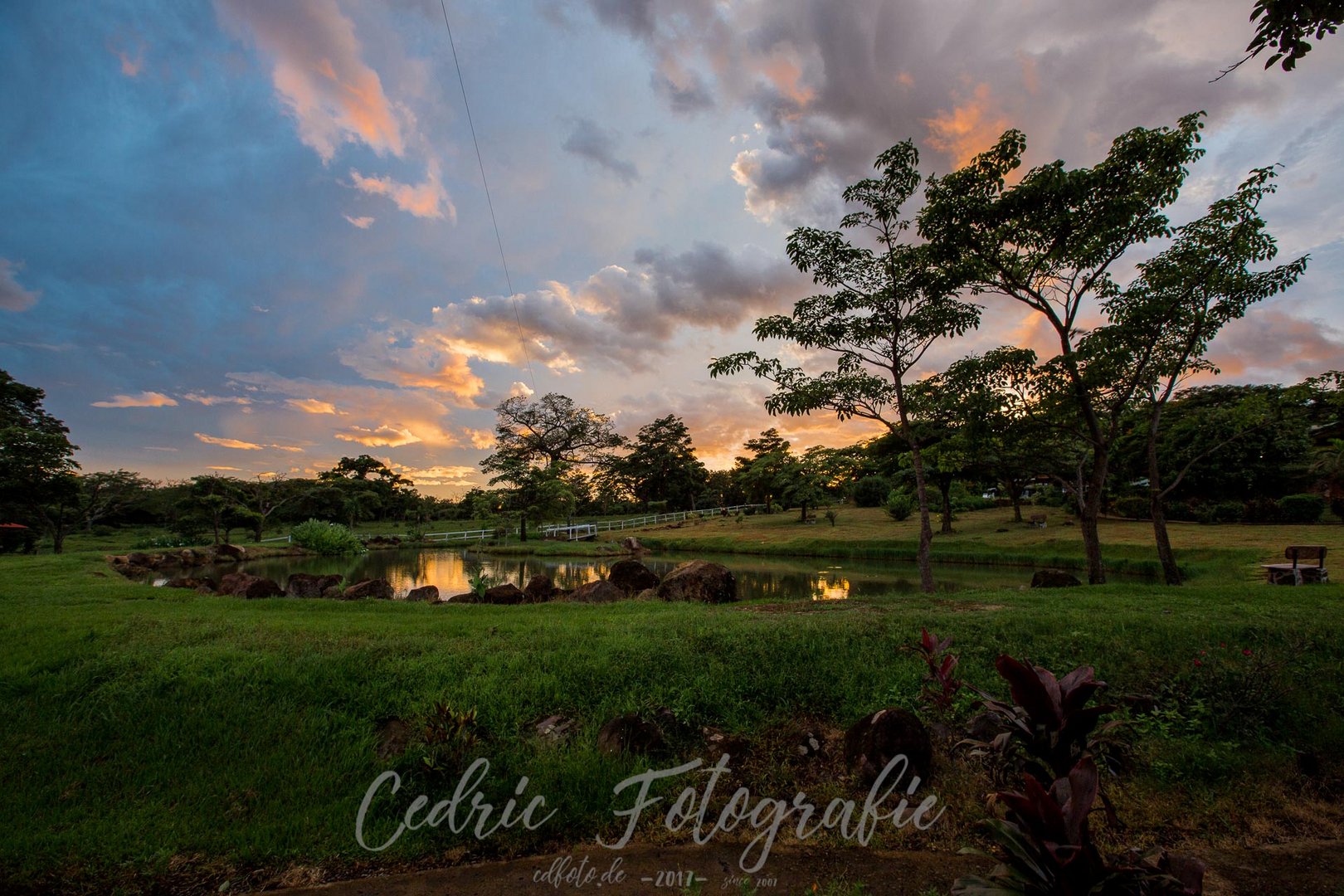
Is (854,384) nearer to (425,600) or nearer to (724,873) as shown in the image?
(724,873)

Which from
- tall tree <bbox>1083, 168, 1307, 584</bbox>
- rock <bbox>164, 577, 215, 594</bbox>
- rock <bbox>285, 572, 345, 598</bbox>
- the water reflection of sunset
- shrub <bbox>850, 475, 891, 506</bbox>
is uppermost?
tall tree <bbox>1083, 168, 1307, 584</bbox>

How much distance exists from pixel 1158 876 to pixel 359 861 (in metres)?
4.00

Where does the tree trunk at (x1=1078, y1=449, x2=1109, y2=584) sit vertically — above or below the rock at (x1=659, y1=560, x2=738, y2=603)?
above

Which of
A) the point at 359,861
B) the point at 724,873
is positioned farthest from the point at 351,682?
the point at 724,873

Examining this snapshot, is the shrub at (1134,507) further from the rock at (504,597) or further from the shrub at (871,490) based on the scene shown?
the rock at (504,597)

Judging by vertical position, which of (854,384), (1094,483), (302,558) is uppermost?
(854,384)

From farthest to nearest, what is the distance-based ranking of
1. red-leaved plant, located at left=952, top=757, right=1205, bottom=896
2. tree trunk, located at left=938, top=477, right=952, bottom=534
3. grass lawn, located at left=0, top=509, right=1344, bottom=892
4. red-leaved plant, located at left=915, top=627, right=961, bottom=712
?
tree trunk, located at left=938, top=477, right=952, bottom=534, red-leaved plant, located at left=915, top=627, right=961, bottom=712, grass lawn, located at left=0, top=509, right=1344, bottom=892, red-leaved plant, located at left=952, top=757, right=1205, bottom=896

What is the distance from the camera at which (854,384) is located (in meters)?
11.3

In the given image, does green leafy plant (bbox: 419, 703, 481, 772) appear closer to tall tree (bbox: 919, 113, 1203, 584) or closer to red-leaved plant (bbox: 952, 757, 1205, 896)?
red-leaved plant (bbox: 952, 757, 1205, 896)

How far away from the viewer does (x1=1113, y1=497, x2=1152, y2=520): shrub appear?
26.3 m

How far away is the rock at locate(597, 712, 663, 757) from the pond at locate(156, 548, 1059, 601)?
9547 millimetres

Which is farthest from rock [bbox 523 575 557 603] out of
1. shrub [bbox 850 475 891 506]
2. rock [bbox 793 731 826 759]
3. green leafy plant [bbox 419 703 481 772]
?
shrub [bbox 850 475 891 506]

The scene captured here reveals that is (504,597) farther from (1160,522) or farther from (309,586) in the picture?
(1160,522)

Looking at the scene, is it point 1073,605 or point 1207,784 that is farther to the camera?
point 1073,605
